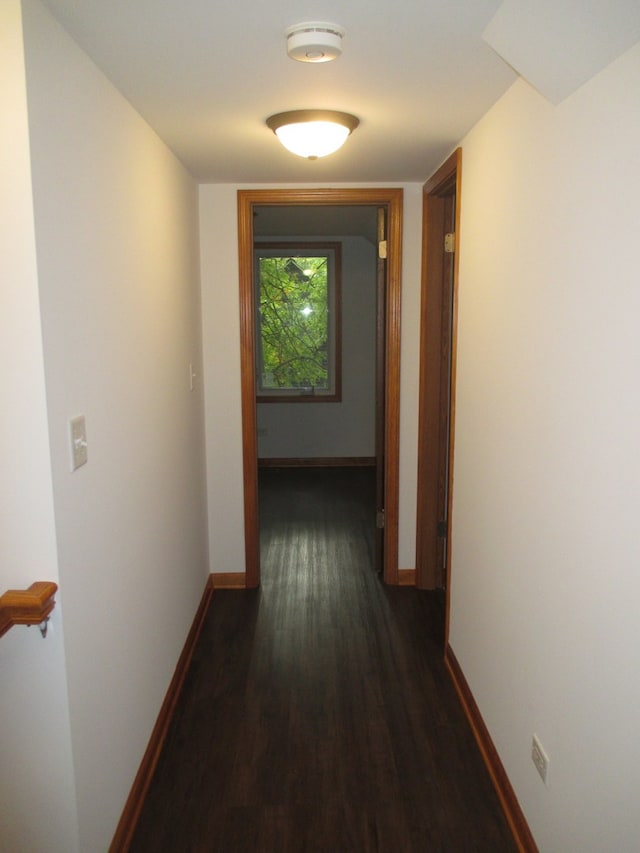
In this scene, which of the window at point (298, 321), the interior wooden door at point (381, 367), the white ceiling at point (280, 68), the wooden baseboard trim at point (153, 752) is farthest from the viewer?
the window at point (298, 321)

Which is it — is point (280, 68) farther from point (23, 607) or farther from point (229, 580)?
point (229, 580)

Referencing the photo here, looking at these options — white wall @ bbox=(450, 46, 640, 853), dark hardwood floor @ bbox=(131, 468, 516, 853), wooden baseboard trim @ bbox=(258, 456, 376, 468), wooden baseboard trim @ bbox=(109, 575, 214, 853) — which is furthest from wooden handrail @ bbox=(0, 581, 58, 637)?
wooden baseboard trim @ bbox=(258, 456, 376, 468)

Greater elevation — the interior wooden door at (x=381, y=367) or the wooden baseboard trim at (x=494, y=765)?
the interior wooden door at (x=381, y=367)

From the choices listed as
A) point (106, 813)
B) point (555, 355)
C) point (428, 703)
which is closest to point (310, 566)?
point (428, 703)

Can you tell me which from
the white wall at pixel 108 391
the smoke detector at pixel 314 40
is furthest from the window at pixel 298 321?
the smoke detector at pixel 314 40

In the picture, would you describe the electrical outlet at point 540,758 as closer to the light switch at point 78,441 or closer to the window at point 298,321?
the light switch at point 78,441

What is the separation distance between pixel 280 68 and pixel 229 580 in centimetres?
277

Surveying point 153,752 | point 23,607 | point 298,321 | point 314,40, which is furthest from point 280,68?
point 298,321

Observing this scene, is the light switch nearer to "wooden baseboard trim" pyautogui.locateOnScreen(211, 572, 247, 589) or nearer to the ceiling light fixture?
the ceiling light fixture

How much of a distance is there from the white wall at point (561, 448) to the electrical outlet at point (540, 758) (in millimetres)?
30

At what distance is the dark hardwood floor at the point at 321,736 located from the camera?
1982 millimetres

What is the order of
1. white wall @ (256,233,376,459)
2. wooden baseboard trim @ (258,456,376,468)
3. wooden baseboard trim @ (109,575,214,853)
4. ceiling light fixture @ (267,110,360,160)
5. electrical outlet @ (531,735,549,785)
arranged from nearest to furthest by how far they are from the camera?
electrical outlet @ (531,735,549,785)
wooden baseboard trim @ (109,575,214,853)
ceiling light fixture @ (267,110,360,160)
white wall @ (256,233,376,459)
wooden baseboard trim @ (258,456,376,468)

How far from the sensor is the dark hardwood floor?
198cm

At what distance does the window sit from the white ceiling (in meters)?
3.53
